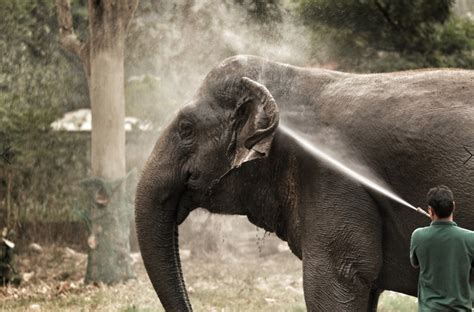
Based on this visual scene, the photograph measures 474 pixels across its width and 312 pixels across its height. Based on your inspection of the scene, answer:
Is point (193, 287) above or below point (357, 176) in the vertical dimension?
below

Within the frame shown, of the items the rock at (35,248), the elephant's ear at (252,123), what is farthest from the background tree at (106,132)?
the elephant's ear at (252,123)

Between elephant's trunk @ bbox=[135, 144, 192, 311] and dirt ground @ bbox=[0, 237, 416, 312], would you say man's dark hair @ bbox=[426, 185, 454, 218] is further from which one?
dirt ground @ bbox=[0, 237, 416, 312]

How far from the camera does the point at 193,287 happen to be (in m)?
11.3

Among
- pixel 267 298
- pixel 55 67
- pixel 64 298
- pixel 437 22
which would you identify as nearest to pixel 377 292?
pixel 267 298

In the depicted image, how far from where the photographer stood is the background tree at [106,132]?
1163 centimetres

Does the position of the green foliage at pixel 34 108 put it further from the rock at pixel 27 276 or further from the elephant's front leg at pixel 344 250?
the elephant's front leg at pixel 344 250

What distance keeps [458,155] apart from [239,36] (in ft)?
21.7

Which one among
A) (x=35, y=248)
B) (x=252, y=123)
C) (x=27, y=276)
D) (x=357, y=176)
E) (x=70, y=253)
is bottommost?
(x=70, y=253)

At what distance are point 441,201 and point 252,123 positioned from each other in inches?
51.3

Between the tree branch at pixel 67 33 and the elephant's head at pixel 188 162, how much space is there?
6.18 metres

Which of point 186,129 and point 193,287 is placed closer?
point 186,129

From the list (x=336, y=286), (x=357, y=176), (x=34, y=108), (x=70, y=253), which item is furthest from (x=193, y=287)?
(x=357, y=176)

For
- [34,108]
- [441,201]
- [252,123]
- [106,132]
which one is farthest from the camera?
[34,108]

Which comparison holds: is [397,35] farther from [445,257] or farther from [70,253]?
[445,257]
